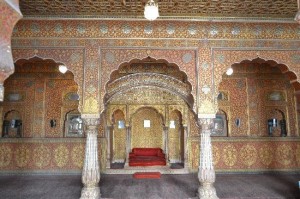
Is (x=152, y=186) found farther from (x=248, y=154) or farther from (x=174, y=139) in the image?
(x=174, y=139)

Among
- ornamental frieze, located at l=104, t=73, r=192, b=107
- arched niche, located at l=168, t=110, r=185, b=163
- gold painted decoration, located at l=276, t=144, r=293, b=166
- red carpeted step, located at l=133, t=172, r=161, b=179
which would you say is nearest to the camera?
ornamental frieze, located at l=104, t=73, r=192, b=107

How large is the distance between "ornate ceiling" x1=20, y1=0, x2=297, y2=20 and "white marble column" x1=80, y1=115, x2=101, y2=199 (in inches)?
110

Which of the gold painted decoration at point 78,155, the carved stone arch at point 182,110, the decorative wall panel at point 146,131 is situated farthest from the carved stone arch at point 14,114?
the carved stone arch at point 182,110

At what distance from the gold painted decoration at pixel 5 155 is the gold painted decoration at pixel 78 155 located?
2520mm

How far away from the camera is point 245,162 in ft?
35.2

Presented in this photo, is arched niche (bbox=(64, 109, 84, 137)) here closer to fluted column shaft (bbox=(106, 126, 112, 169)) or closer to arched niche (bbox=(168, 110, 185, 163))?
fluted column shaft (bbox=(106, 126, 112, 169))

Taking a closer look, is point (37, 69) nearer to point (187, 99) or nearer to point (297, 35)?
point (187, 99)

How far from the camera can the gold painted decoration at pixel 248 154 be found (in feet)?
35.3

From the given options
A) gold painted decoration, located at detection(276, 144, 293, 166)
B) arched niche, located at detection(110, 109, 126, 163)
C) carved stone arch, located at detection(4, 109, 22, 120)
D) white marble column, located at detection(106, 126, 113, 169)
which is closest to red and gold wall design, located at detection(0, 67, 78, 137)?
carved stone arch, located at detection(4, 109, 22, 120)

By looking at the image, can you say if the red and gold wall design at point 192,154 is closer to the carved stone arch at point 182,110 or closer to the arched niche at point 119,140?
the carved stone arch at point 182,110

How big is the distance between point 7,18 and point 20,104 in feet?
27.2

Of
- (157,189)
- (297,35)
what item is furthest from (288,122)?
(157,189)

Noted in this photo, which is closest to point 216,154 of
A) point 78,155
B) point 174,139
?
point 174,139

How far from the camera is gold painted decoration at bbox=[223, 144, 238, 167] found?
35.3 ft
